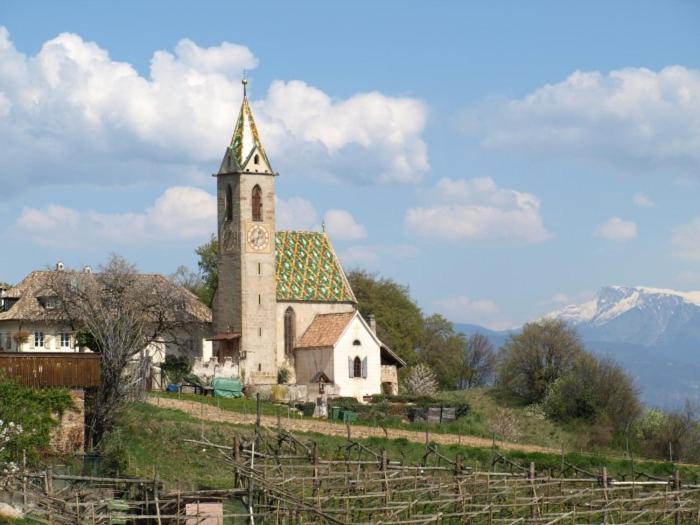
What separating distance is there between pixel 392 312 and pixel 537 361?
12174mm

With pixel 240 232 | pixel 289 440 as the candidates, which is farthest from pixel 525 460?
pixel 240 232

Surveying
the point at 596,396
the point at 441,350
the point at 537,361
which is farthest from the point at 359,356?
the point at 441,350

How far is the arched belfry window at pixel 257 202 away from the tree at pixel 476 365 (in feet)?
102

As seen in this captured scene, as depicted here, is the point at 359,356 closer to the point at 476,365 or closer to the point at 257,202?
the point at 257,202

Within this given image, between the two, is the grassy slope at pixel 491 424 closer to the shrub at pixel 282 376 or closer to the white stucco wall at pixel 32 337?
the shrub at pixel 282 376

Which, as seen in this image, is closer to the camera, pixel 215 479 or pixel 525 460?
pixel 215 479

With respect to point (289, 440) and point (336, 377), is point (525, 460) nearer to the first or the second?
point (289, 440)

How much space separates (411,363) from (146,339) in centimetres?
2654

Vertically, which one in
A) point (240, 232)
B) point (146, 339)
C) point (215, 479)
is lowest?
point (215, 479)

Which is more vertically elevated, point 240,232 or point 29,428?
point 240,232

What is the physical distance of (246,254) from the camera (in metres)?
69.6

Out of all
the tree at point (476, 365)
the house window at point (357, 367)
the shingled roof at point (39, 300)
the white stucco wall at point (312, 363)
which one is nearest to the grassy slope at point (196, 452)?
the shingled roof at point (39, 300)

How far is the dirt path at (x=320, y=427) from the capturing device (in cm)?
5353

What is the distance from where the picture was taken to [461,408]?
6450 centimetres
